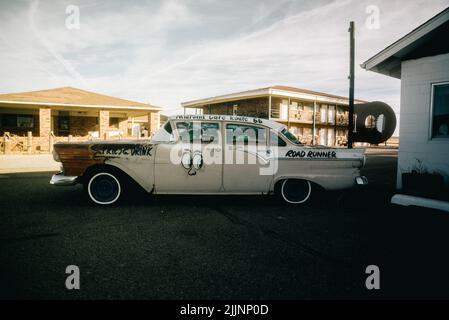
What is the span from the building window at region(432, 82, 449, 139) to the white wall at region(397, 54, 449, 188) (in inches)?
5.7

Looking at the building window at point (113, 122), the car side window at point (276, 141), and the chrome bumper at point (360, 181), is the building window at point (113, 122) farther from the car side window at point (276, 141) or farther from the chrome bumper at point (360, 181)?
the chrome bumper at point (360, 181)

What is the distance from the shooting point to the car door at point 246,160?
522 centimetres

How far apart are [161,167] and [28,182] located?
4.92m

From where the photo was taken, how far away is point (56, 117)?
81.1 feet

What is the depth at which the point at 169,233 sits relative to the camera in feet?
12.7

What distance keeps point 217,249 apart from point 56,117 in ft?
86.7

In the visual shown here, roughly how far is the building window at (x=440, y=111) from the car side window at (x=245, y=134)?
15.1 ft

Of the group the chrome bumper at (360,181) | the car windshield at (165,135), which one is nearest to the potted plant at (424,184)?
the chrome bumper at (360,181)

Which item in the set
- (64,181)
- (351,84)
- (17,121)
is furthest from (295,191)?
(17,121)
